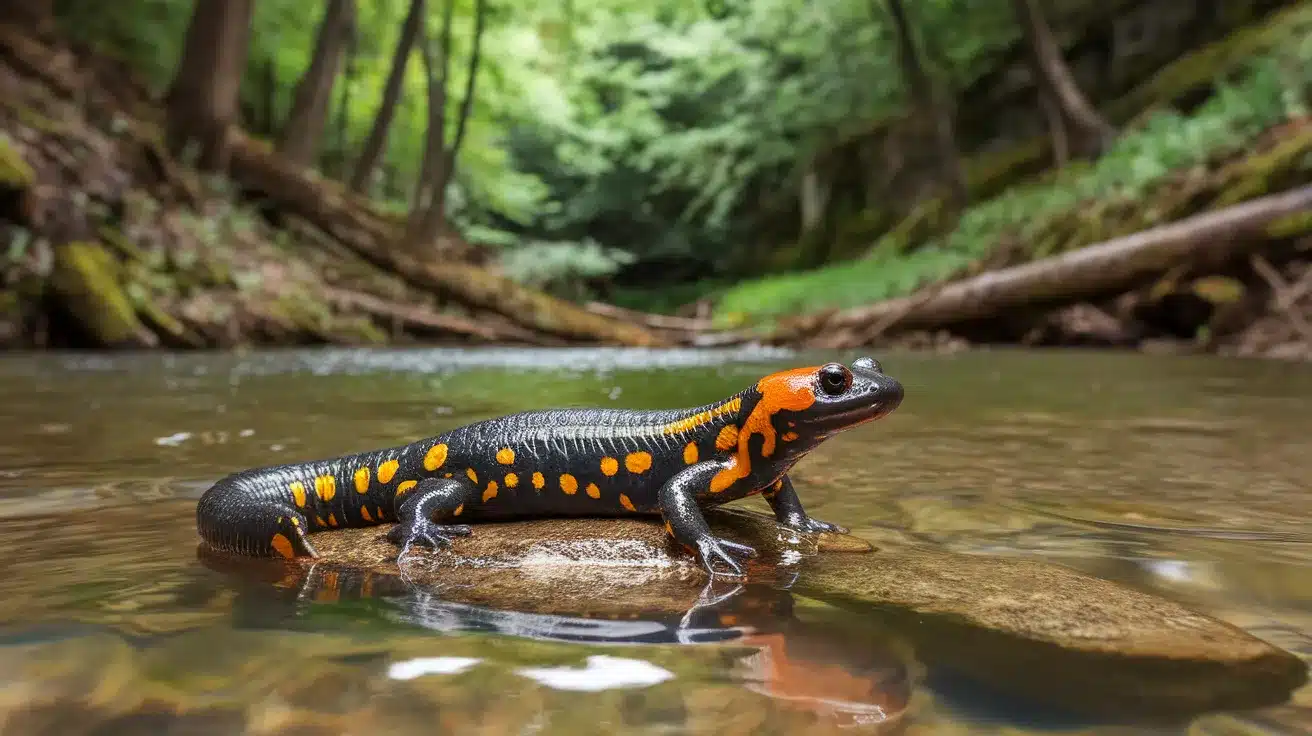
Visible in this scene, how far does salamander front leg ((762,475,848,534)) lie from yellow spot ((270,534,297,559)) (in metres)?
1.41

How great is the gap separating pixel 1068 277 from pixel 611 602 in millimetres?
10640

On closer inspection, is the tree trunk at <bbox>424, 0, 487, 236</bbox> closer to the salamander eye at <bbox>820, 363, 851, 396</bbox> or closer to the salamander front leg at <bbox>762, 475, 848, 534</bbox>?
the salamander front leg at <bbox>762, 475, 848, 534</bbox>

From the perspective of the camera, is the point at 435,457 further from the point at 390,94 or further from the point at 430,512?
the point at 390,94

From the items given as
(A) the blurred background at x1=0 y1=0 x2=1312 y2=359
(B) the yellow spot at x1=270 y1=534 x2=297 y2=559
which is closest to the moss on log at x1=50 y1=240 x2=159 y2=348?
(A) the blurred background at x1=0 y1=0 x2=1312 y2=359

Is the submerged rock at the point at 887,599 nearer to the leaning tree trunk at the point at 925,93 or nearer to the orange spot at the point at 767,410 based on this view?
the orange spot at the point at 767,410

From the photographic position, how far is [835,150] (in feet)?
82.2

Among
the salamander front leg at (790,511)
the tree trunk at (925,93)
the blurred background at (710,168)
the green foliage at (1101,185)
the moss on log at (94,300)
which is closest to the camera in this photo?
the salamander front leg at (790,511)

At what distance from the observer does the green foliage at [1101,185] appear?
11.6 meters

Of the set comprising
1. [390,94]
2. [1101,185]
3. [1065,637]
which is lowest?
[1065,637]

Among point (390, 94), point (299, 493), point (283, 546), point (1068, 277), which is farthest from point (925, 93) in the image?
point (283, 546)

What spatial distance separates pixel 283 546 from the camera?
2.43 m

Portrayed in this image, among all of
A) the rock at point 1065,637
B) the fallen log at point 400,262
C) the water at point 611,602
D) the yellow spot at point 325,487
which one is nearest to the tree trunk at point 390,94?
the fallen log at point 400,262

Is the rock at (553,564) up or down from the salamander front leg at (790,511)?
down

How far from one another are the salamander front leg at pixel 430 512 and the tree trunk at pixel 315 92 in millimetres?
15788
